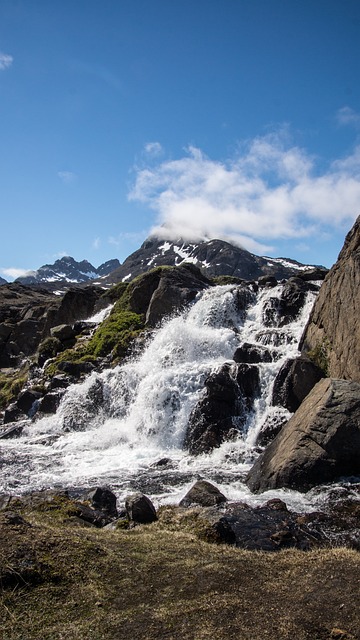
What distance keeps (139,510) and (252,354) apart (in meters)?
17.9

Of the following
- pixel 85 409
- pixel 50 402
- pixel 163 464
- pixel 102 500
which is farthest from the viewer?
pixel 50 402

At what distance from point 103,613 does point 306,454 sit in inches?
497

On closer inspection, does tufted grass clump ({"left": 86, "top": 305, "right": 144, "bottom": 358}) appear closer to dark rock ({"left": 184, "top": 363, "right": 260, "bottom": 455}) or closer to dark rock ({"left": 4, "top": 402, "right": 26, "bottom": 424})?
dark rock ({"left": 4, "top": 402, "right": 26, "bottom": 424})

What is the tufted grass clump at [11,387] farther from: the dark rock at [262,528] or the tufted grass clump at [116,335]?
the dark rock at [262,528]

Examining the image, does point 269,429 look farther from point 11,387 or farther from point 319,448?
point 11,387

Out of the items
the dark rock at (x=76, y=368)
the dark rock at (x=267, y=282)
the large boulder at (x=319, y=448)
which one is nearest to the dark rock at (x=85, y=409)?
the dark rock at (x=76, y=368)

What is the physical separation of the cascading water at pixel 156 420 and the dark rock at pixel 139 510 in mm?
3320

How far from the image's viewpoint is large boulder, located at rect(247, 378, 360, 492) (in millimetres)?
18438

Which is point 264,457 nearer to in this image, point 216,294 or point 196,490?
point 196,490

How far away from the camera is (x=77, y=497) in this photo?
1861 centimetres

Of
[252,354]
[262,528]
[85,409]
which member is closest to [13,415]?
[85,409]

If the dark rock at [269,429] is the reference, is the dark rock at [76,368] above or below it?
above

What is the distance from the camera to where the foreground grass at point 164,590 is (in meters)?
7.77

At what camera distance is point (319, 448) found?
18.8 metres
